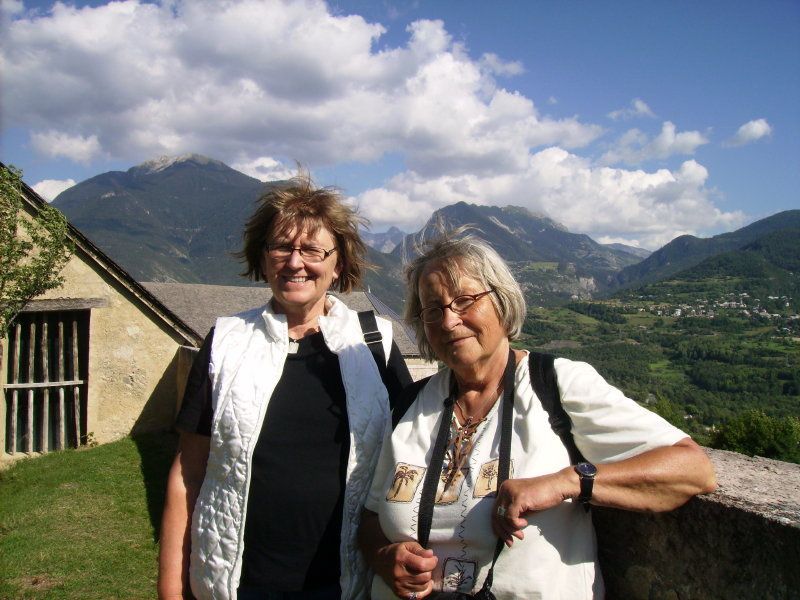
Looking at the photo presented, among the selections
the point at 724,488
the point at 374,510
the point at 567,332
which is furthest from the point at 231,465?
the point at 567,332

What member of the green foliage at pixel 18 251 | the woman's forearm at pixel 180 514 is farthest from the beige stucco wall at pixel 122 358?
the woman's forearm at pixel 180 514

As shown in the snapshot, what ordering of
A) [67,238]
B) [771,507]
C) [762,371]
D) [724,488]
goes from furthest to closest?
1. [762,371]
2. [67,238]
3. [724,488]
4. [771,507]

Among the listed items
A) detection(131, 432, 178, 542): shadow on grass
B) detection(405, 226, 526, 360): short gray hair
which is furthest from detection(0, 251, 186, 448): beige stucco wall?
detection(405, 226, 526, 360): short gray hair

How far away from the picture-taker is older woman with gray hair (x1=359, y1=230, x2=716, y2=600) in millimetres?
1503

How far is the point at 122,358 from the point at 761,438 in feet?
96.8

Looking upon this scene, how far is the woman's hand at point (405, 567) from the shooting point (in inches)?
66.1

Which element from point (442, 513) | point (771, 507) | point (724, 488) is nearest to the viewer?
point (771, 507)

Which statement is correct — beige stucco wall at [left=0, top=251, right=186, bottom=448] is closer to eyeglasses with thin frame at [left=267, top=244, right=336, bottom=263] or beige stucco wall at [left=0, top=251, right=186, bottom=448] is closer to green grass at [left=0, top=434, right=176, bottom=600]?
green grass at [left=0, top=434, right=176, bottom=600]

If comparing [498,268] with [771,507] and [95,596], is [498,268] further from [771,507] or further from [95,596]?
[95,596]

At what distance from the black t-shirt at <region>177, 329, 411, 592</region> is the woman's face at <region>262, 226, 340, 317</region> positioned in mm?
381

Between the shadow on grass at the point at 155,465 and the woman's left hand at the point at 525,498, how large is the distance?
7276 mm

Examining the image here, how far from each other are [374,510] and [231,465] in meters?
0.58

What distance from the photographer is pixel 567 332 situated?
155875mm

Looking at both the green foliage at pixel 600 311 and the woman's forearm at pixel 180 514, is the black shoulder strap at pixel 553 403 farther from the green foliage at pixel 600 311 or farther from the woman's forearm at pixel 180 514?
the green foliage at pixel 600 311
